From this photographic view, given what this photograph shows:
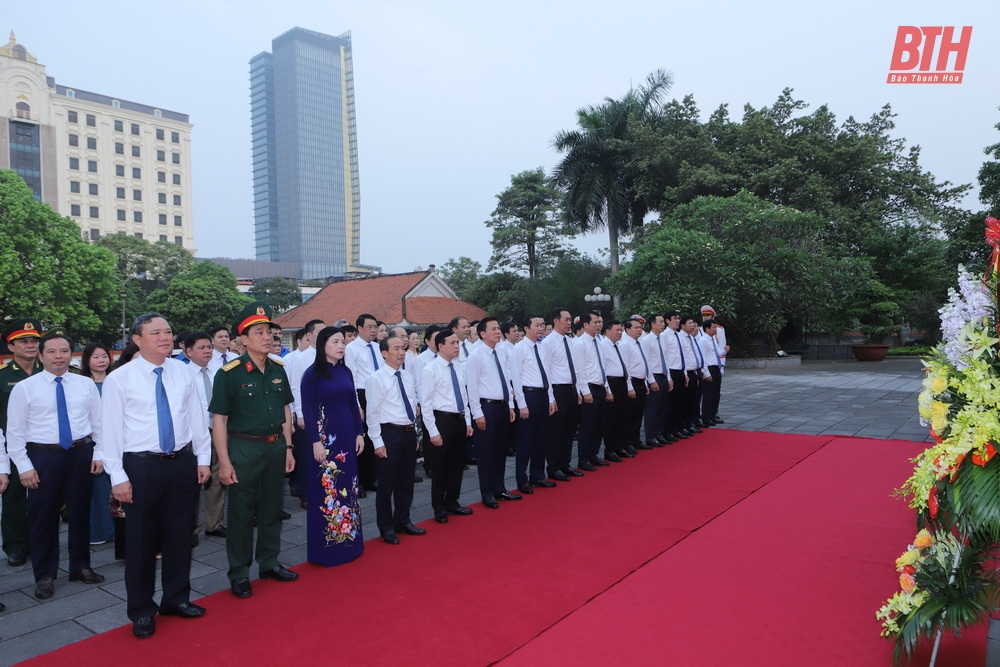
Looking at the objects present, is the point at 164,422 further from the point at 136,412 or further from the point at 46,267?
the point at 46,267

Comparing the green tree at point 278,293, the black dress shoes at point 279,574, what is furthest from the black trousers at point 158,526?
the green tree at point 278,293

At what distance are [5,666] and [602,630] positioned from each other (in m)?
2.48

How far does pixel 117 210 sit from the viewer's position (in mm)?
57062

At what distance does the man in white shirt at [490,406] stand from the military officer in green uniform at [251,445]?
173 centimetres

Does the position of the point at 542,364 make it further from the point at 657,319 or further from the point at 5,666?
the point at 5,666

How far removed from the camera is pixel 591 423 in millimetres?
6219

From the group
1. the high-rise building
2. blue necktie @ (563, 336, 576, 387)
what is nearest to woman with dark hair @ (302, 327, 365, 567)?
blue necktie @ (563, 336, 576, 387)

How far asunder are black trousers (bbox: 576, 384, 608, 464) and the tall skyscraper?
98.7 metres

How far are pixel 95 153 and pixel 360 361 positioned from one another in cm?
6125

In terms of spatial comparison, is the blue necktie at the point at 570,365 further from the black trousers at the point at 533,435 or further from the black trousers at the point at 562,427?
the black trousers at the point at 533,435

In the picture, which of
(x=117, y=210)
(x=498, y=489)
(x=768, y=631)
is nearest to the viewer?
(x=768, y=631)

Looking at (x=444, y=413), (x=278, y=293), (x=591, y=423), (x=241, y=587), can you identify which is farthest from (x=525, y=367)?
(x=278, y=293)

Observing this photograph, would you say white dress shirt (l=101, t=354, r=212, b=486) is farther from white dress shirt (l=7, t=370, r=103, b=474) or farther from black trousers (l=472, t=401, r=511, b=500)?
black trousers (l=472, t=401, r=511, b=500)

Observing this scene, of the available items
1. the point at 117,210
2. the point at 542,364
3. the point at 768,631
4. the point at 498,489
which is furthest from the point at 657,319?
the point at 117,210
